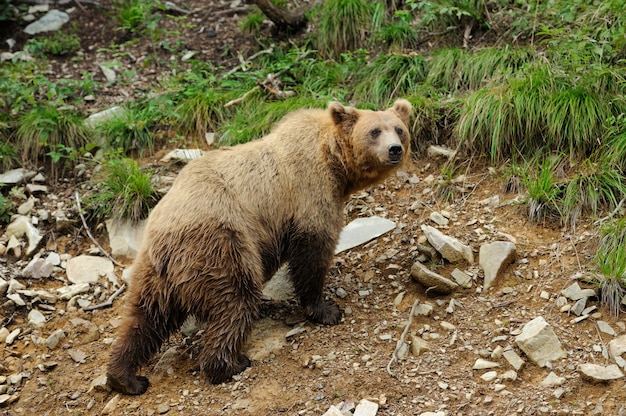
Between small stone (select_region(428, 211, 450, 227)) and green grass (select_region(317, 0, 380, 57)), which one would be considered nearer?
small stone (select_region(428, 211, 450, 227))

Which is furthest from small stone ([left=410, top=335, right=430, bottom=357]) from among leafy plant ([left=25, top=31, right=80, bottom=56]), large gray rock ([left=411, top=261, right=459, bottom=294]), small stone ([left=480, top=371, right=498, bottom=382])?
leafy plant ([left=25, top=31, right=80, bottom=56])

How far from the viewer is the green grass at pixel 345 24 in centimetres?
934

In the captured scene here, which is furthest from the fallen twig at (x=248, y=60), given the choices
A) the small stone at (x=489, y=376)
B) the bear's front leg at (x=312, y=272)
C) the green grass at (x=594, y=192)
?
the small stone at (x=489, y=376)

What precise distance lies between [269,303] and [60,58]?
572 centimetres

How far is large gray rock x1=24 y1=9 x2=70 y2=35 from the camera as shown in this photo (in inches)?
412

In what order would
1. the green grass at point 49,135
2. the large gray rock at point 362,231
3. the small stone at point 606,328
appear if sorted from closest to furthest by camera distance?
1. the small stone at point 606,328
2. the large gray rock at point 362,231
3. the green grass at point 49,135

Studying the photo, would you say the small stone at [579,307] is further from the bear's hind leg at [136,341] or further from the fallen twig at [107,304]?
the fallen twig at [107,304]

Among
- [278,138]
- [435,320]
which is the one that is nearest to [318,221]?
[278,138]

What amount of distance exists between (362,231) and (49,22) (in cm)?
640

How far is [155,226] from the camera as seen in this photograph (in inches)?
226

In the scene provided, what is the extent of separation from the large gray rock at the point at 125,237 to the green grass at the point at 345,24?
3668 millimetres

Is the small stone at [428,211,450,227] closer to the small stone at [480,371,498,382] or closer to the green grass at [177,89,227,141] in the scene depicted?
the small stone at [480,371,498,382]

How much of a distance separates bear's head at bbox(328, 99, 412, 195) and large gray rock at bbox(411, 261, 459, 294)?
935 millimetres

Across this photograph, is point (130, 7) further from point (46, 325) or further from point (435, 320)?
point (435, 320)
